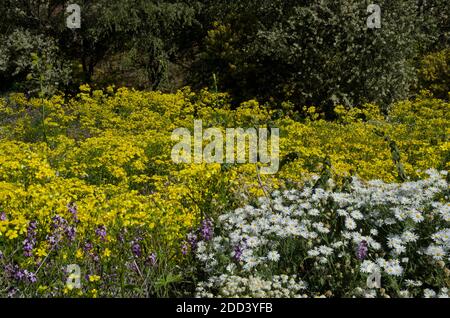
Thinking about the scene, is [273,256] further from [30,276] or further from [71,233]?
[30,276]

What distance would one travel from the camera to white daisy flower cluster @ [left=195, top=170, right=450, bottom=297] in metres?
3.52

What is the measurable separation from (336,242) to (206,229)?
0.97m

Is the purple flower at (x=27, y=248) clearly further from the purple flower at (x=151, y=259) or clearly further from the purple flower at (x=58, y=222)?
the purple flower at (x=151, y=259)

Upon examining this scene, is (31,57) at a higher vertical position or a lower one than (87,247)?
higher

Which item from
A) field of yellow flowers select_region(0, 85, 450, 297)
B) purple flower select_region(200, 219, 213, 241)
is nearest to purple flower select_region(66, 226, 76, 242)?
field of yellow flowers select_region(0, 85, 450, 297)

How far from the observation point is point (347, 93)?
37.2 ft

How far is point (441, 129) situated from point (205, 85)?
22.0ft

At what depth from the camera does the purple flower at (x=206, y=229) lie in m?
4.11

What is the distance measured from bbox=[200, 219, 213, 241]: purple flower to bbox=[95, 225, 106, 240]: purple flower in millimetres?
747

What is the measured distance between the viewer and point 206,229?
4105mm

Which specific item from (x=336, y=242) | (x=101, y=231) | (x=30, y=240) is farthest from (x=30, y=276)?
(x=336, y=242)

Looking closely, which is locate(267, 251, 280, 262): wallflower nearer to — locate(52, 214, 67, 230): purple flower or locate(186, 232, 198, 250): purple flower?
locate(186, 232, 198, 250): purple flower

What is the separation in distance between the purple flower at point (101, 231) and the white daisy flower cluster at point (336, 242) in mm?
695

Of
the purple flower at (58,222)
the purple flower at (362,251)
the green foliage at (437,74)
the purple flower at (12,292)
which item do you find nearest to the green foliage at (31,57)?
the green foliage at (437,74)
